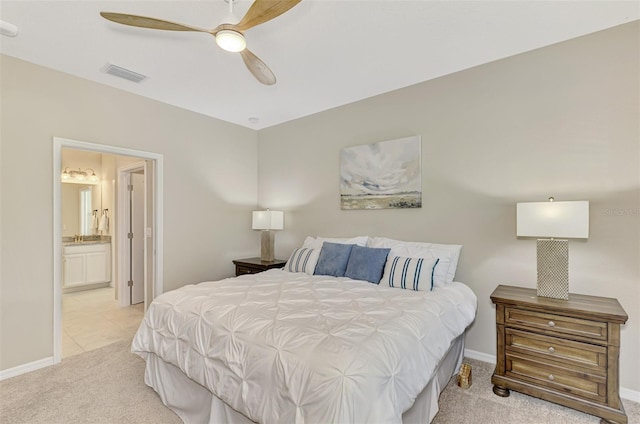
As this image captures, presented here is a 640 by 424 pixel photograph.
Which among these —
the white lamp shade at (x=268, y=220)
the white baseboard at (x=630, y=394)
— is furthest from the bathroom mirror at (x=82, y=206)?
the white baseboard at (x=630, y=394)

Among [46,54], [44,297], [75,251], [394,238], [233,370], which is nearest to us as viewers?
[233,370]

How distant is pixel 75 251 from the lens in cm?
546

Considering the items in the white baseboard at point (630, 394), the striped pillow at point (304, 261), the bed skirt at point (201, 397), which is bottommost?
the white baseboard at point (630, 394)

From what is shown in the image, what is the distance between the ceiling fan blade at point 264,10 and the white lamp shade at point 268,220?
105 inches

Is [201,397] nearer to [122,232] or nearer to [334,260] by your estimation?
[334,260]

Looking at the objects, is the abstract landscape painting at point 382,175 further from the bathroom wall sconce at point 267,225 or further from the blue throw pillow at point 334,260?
the bathroom wall sconce at point 267,225

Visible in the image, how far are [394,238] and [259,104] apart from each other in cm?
234

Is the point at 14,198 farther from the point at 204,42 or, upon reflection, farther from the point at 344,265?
the point at 344,265

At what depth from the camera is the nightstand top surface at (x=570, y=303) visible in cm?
193

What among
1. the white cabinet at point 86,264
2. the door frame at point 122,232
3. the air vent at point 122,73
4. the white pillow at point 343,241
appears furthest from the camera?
the white cabinet at point 86,264

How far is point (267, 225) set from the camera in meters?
4.18

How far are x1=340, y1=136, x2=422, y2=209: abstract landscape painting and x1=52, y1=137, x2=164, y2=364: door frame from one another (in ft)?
7.43

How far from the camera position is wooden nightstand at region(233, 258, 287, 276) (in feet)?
12.7

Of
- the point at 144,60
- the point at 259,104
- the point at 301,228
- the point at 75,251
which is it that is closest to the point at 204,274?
the point at 301,228
